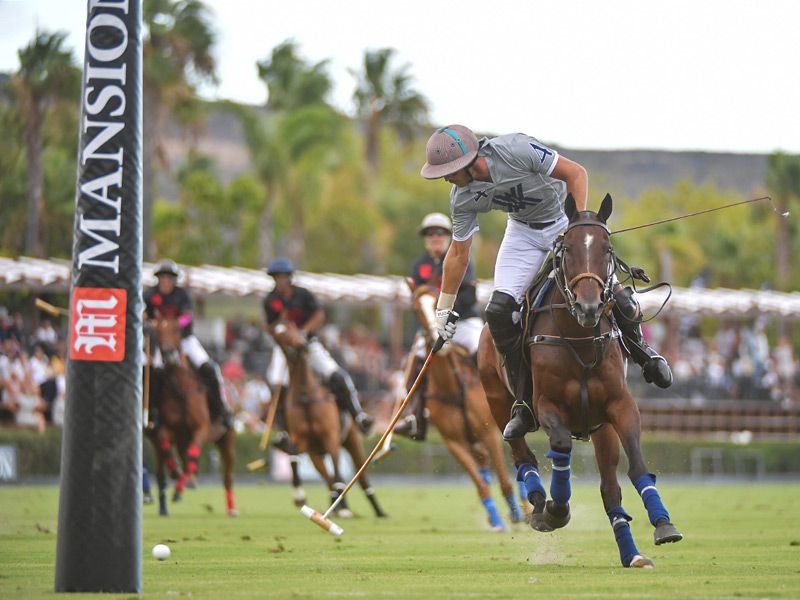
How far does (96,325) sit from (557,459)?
Answer: 3.55 meters

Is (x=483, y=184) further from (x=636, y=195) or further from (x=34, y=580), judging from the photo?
(x=636, y=195)

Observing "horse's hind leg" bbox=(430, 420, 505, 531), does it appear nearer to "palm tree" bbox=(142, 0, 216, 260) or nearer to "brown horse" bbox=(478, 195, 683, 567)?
"brown horse" bbox=(478, 195, 683, 567)

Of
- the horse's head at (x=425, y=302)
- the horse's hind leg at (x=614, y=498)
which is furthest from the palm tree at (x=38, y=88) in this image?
the horse's hind leg at (x=614, y=498)

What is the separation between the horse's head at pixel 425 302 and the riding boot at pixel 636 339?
4.92 meters

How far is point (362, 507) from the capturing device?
19766mm

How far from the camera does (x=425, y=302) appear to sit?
15.3m

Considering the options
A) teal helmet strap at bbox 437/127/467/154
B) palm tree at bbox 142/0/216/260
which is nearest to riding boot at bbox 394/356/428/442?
teal helmet strap at bbox 437/127/467/154

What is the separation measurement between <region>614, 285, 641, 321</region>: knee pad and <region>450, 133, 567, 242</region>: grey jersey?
0.96 m

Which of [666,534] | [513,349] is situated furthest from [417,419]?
[666,534]

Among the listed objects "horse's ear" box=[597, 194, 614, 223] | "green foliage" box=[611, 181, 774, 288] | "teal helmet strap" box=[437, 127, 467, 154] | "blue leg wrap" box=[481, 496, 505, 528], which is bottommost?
"blue leg wrap" box=[481, 496, 505, 528]

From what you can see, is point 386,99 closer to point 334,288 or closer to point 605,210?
point 334,288

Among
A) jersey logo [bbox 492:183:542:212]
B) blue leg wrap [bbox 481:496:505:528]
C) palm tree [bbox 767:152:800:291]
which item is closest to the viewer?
jersey logo [bbox 492:183:542:212]

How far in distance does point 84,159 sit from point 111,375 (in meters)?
1.16

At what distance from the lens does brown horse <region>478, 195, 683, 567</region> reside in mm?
9344
